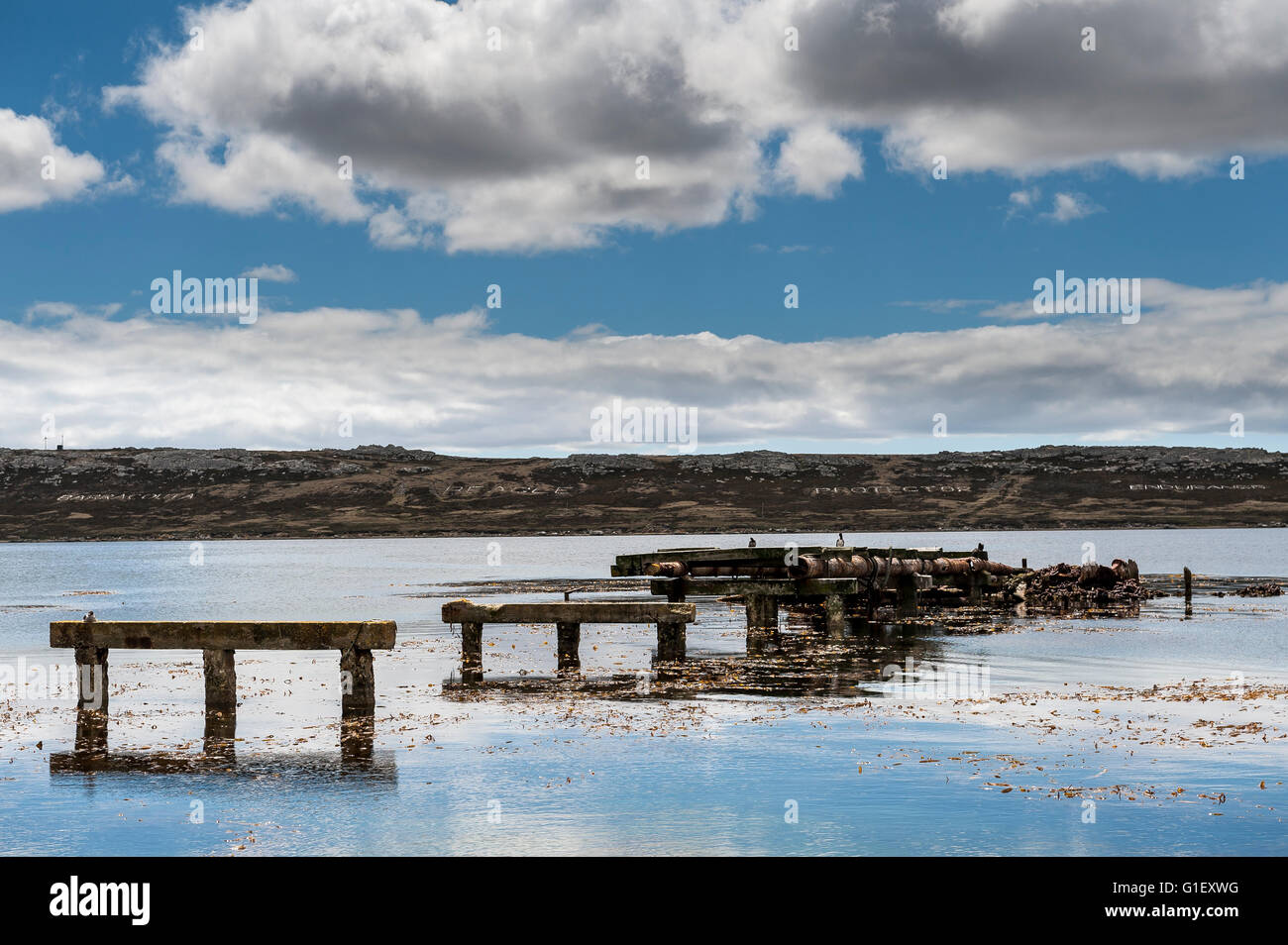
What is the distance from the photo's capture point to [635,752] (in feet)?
56.5

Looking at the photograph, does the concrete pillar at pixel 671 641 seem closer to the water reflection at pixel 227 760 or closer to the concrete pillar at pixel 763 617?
the concrete pillar at pixel 763 617

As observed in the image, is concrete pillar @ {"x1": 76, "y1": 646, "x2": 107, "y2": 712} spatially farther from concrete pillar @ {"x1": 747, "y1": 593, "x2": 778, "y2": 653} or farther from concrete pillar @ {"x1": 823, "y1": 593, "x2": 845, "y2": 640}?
concrete pillar @ {"x1": 823, "y1": 593, "x2": 845, "y2": 640}

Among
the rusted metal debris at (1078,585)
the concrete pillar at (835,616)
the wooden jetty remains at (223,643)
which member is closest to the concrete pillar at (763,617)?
the concrete pillar at (835,616)

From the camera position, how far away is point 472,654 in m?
27.5

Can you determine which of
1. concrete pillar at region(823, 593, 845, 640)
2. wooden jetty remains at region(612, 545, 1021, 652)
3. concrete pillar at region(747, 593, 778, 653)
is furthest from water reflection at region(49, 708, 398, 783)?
concrete pillar at region(823, 593, 845, 640)

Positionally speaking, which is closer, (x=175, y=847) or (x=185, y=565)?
(x=175, y=847)

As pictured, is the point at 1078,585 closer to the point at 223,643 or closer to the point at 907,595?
the point at 907,595

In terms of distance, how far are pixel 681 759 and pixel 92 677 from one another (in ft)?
36.0

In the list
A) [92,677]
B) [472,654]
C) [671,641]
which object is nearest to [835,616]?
[671,641]
